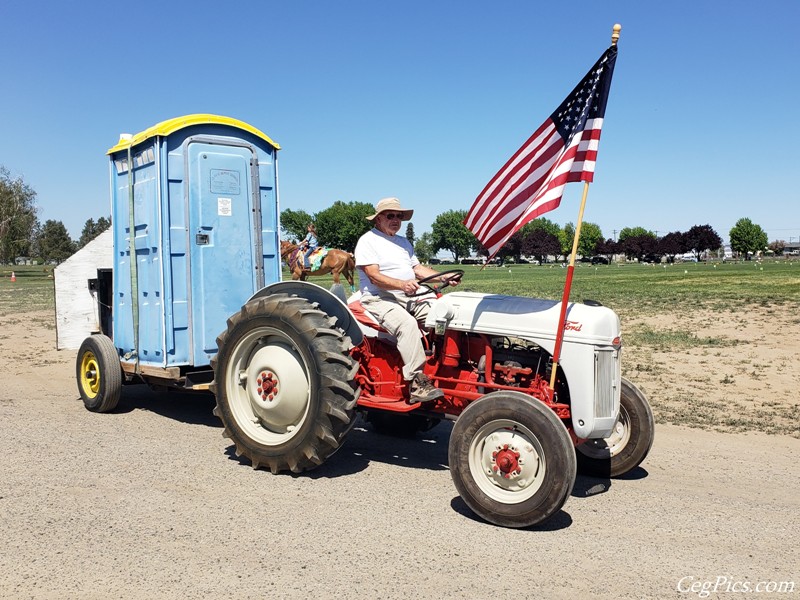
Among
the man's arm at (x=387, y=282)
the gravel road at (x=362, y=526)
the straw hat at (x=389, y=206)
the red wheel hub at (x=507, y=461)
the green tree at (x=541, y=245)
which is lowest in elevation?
the gravel road at (x=362, y=526)

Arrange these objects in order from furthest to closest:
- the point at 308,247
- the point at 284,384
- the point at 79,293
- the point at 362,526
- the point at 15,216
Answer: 1. the point at 15,216
2. the point at 308,247
3. the point at 79,293
4. the point at 284,384
5. the point at 362,526

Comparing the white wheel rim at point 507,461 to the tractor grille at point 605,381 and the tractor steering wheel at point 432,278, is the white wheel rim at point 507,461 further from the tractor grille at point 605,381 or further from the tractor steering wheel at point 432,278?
the tractor steering wheel at point 432,278

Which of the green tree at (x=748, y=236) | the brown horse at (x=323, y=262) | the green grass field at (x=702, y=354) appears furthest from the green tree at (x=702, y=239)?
the brown horse at (x=323, y=262)

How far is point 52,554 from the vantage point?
426cm

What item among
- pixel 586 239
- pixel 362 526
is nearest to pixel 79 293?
pixel 362 526

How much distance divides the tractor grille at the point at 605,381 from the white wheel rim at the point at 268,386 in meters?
2.30

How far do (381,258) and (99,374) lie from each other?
162 inches

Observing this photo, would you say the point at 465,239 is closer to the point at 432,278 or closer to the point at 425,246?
the point at 425,246

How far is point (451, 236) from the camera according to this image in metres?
173

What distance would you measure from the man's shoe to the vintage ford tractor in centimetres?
17

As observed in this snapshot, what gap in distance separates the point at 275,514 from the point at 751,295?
2293 cm

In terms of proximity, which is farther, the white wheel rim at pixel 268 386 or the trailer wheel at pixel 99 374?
the trailer wheel at pixel 99 374

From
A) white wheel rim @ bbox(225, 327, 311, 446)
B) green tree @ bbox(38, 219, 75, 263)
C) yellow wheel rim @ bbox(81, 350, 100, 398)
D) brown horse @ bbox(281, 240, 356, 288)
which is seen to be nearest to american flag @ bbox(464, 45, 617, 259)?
white wheel rim @ bbox(225, 327, 311, 446)

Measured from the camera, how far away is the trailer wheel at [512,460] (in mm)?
4605
